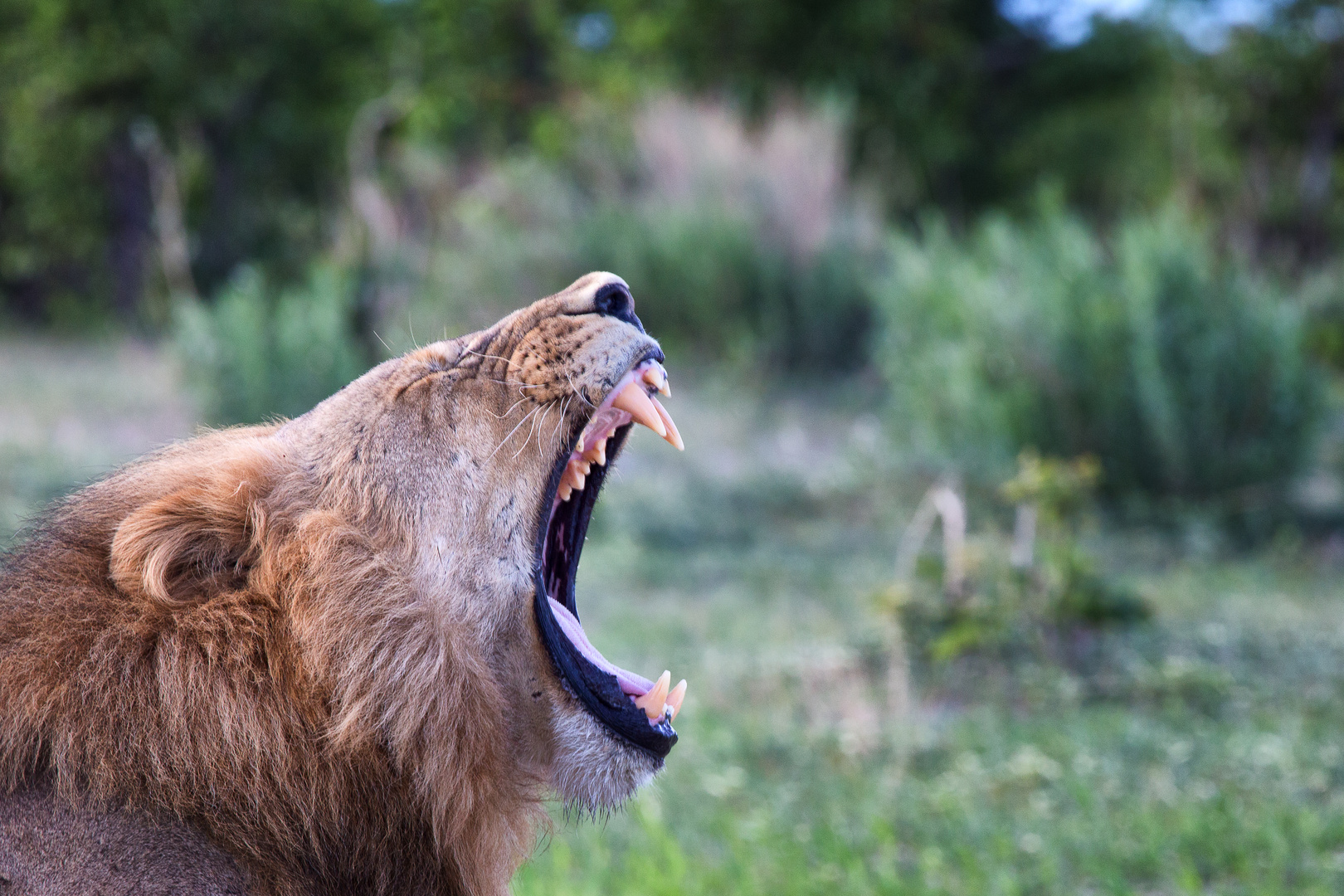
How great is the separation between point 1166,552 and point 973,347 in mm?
1930

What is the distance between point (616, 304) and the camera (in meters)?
2.44

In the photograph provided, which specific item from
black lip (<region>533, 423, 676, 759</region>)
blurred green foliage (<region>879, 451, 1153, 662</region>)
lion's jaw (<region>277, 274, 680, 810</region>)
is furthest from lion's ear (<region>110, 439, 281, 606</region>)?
blurred green foliage (<region>879, 451, 1153, 662</region>)

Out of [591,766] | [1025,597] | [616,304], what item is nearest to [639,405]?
[616,304]

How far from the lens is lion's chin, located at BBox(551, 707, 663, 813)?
227 centimetres

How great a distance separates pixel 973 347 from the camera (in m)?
8.91

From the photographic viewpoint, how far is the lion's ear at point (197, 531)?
6.48 feet

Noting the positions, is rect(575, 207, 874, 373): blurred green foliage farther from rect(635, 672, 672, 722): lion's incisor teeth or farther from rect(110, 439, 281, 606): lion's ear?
rect(110, 439, 281, 606): lion's ear

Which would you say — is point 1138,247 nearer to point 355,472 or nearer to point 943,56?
point 355,472

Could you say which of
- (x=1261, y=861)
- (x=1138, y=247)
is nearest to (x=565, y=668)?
(x=1261, y=861)

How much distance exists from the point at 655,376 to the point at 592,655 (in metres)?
0.54

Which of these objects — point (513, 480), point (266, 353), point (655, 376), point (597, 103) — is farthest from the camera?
point (597, 103)

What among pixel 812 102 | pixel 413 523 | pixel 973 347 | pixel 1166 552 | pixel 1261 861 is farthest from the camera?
pixel 812 102

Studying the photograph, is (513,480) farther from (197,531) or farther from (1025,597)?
(1025,597)

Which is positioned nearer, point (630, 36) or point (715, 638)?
point (715, 638)
